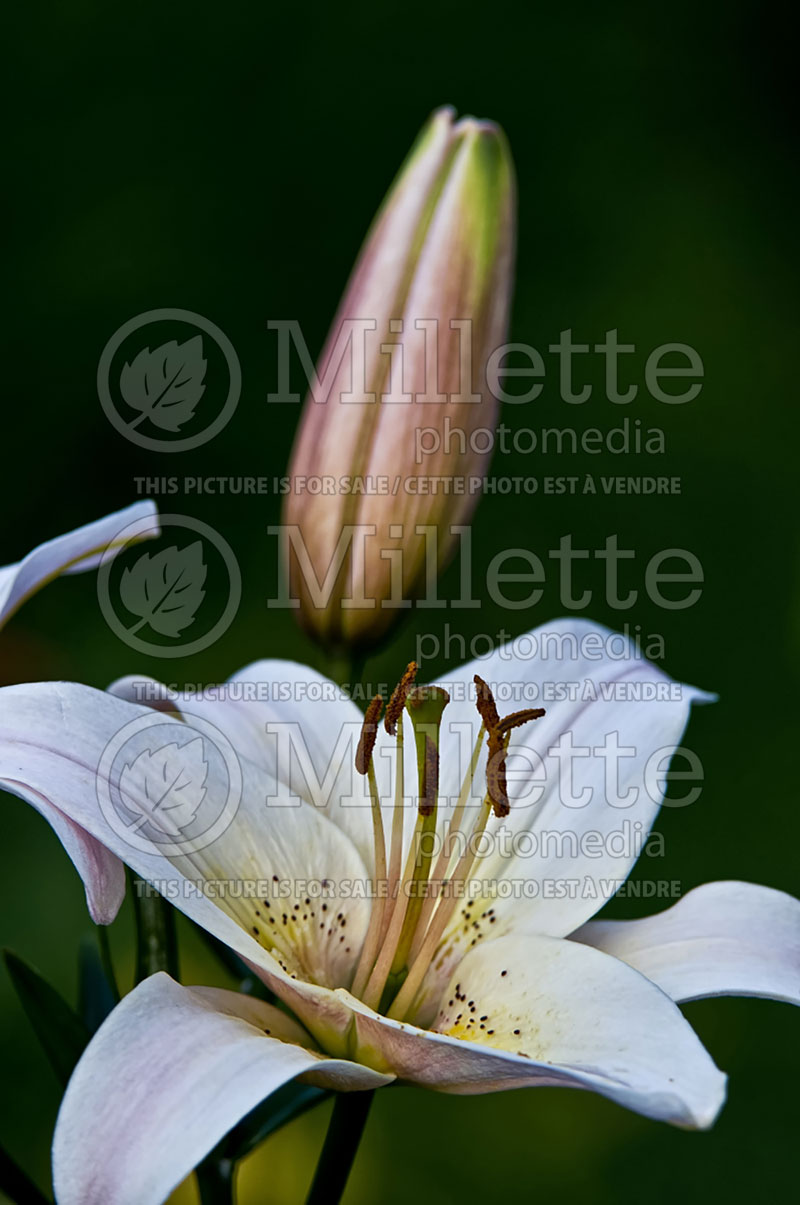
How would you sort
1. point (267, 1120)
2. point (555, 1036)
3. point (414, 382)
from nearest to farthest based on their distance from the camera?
point (555, 1036), point (267, 1120), point (414, 382)

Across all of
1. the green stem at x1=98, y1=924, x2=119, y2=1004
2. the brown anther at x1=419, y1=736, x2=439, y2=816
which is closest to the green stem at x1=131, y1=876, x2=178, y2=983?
the green stem at x1=98, y1=924, x2=119, y2=1004

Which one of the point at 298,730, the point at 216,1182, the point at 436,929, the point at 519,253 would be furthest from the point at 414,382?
the point at 519,253

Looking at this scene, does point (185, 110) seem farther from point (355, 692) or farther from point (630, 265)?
point (355, 692)

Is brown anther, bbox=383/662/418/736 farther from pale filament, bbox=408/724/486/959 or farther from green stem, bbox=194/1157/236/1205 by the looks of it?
green stem, bbox=194/1157/236/1205

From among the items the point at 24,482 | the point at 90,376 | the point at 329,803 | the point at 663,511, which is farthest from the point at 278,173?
the point at 329,803

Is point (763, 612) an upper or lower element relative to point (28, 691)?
upper

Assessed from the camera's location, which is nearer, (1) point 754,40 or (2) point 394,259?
(2) point 394,259

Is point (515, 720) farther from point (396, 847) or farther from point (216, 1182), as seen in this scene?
point (216, 1182)
